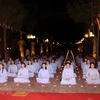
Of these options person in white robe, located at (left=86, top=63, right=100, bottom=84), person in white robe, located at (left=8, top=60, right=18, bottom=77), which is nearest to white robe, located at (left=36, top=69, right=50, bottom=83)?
person in white robe, located at (left=86, top=63, right=100, bottom=84)

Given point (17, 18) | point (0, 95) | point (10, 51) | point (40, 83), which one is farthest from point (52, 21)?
point (0, 95)

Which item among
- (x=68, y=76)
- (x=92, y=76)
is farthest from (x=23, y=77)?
(x=92, y=76)

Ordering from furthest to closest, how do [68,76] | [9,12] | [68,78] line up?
1. [9,12]
2. [68,76]
3. [68,78]

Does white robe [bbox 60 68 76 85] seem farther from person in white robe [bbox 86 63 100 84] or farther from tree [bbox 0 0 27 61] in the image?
tree [bbox 0 0 27 61]

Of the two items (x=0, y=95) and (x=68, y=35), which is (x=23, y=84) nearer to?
(x=0, y=95)

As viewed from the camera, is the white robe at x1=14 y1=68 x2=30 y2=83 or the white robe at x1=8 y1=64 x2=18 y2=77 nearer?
the white robe at x1=14 y1=68 x2=30 y2=83

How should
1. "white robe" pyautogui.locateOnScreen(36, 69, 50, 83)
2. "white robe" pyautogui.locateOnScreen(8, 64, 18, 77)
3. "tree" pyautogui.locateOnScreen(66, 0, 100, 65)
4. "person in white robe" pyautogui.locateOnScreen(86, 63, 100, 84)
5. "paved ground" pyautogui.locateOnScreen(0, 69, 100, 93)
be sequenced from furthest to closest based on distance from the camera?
"tree" pyautogui.locateOnScreen(66, 0, 100, 65)
"white robe" pyautogui.locateOnScreen(8, 64, 18, 77)
"white robe" pyautogui.locateOnScreen(36, 69, 50, 83)
"person in white robe" pyautogui.locateOnScreen(86, 63, 100, 84)
"paved ground" pyautogui.locateOnScreen(0, 69, 100, 93)

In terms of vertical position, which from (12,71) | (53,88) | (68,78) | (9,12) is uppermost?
(9,12)

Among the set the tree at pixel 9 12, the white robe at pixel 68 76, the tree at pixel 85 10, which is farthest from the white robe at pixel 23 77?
the tree at pixel 85 10

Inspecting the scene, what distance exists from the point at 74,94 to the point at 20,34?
22.7 metres

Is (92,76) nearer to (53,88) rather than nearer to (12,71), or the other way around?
(53,88)

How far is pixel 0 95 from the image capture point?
1036 centimetres

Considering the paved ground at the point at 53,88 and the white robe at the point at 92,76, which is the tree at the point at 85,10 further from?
the paved ground at the point at 53,88

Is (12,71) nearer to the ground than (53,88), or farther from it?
farther from it
